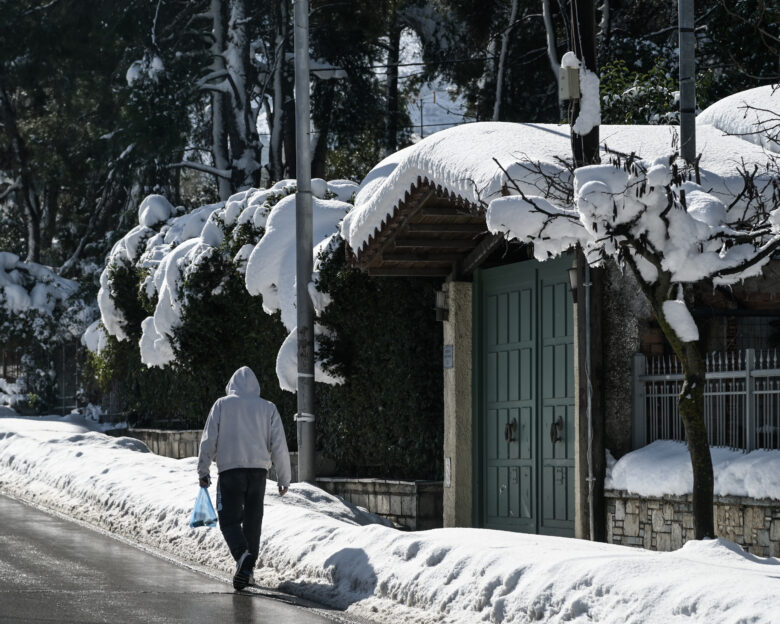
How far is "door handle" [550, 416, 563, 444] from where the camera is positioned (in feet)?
46.6

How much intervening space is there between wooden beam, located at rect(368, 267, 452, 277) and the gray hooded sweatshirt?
4703 millimetres

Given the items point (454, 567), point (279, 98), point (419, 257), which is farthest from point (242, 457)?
point (279, 98)

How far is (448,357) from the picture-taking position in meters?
16.1

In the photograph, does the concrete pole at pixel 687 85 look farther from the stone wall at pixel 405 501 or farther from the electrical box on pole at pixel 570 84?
the stone wall at pixel 405 501

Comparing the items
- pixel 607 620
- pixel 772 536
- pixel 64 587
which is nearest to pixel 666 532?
pixel 772 536

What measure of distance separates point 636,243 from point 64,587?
4.93 m

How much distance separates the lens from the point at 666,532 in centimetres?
1181

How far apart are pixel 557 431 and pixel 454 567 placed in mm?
4928

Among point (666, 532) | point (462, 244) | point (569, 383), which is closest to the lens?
point (666, 532)

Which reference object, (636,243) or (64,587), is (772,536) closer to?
(636,243)

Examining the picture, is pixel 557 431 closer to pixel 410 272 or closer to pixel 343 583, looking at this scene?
pixel 410 272

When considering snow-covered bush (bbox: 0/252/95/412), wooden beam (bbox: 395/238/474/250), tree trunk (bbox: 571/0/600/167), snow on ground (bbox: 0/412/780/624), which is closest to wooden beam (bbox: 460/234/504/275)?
wooden beam (bbox: 395/238/474/250)

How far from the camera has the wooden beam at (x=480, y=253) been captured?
14.9 metres

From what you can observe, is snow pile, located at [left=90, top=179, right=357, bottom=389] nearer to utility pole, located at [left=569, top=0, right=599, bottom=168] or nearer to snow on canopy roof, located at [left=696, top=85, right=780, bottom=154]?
snow on canopy roof, located at [left=696, top=85, right=780, bottom=154]
